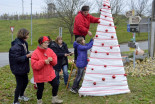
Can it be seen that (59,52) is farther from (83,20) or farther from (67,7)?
(67,7)

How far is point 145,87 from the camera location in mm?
5098

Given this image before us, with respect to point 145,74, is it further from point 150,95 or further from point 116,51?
point 116,51

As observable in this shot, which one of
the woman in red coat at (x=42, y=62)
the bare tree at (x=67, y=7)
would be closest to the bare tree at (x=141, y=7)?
the bare tree at (x=67, y=7)

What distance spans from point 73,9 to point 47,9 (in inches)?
165

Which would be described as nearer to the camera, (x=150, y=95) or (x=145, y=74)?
(x=150, y=95)

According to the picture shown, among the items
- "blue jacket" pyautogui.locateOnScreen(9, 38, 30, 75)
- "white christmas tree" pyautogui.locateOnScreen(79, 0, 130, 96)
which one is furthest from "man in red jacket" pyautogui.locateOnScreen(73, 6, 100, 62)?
"blue jacket" pyautogui.locateOnScreen(9, 38, 30, 75)

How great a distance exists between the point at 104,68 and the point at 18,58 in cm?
218

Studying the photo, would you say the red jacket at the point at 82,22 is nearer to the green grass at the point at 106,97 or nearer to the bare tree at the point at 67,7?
the green grass at the point at 106,97

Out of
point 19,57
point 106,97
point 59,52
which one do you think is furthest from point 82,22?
point 106,97

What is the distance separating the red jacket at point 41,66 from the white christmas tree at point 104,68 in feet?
3.69

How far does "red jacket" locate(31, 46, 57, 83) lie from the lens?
3.50 meters

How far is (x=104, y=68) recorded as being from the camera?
4504 millimetres

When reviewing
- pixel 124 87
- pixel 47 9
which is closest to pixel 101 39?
pixel 124 87

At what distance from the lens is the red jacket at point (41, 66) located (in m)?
3.50
